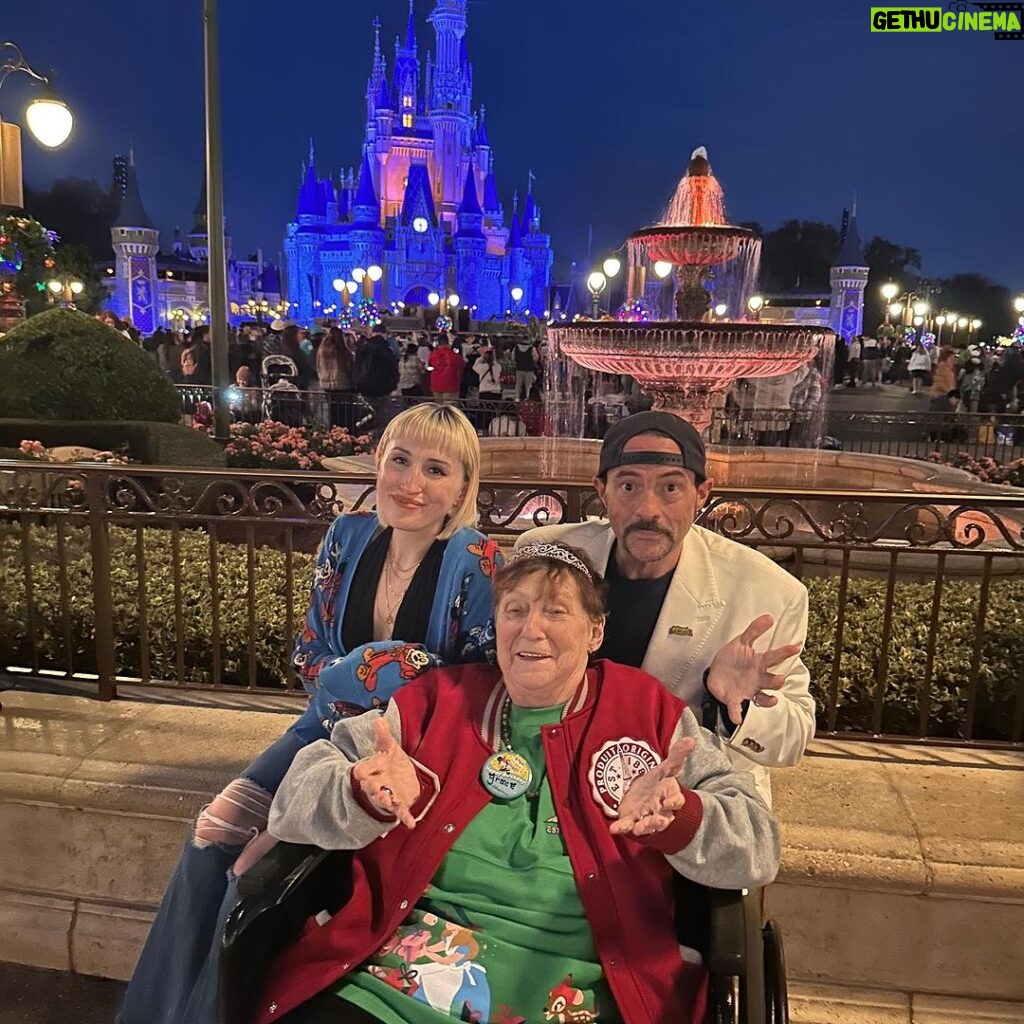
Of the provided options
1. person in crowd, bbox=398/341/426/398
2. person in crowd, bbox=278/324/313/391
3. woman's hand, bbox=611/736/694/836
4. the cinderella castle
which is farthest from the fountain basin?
the cinderella castle

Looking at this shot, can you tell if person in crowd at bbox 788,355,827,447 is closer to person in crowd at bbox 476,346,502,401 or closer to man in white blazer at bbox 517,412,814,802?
person in crowd at bbox 476,346,502,401

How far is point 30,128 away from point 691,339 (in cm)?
705

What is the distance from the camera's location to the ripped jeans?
94.0 inches

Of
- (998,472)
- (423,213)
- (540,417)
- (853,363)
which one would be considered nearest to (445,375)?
(540,417)

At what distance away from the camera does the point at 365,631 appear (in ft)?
8.75

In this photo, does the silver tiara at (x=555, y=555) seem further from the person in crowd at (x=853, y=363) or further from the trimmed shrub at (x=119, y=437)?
the person in crowd at (x=853, y=363)

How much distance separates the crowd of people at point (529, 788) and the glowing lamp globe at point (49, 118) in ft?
27.9

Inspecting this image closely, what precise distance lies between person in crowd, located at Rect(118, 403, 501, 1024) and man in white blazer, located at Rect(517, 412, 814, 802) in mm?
265

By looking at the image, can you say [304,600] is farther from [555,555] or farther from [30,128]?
[30,128]

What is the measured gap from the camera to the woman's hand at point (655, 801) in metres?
1.92

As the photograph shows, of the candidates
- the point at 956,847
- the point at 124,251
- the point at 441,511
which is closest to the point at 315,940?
the point at 441,511

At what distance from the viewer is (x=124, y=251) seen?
7544 centimetres

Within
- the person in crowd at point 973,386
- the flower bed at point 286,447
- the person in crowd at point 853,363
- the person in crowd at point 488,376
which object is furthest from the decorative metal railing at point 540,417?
the person in crowd at point 853,363

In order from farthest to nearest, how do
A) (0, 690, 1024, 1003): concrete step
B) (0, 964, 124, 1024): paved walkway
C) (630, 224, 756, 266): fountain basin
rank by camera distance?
(630, 224, 756, 266): fountain basin, (0, 964, 124, 1024): paved walkway, (0, 690, 1024, 1003): concrete step
